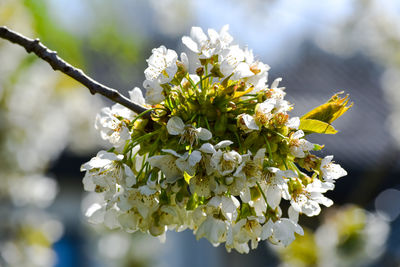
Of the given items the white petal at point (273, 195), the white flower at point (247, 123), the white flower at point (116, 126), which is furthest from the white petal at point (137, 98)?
the white petal at point (273, 195)

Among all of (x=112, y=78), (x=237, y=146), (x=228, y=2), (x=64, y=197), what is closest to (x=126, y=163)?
(x=237, y=146)

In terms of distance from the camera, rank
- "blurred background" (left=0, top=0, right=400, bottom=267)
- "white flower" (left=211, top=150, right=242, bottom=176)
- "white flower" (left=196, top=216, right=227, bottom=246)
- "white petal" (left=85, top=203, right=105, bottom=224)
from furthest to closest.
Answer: "blurred background" (left=0, top=0, right=400, bottom=267) → "white petal" (left=85, top=203, right=105, bottom=224) → "white flower" (left=196, top=216, right=227, bottom=246) → "white flower" (left=211, top=150, right=242, bottom=176)

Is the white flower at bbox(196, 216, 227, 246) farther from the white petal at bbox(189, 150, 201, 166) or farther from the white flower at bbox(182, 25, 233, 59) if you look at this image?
the white flower at bbox(182, 25, 233, 59)

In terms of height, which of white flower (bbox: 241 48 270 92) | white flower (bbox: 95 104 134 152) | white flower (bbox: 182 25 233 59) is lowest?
white flower (bbox: 95 104 134 152)

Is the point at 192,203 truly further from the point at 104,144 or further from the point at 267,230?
the point at 104,144

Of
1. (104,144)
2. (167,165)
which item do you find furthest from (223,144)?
(104,144)

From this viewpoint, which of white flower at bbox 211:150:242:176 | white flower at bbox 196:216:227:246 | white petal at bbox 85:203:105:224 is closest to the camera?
white flower at bbox 211:150:242:176

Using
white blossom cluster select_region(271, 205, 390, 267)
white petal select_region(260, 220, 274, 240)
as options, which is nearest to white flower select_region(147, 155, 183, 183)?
white petal select_region(260, 220, 274, 240)
